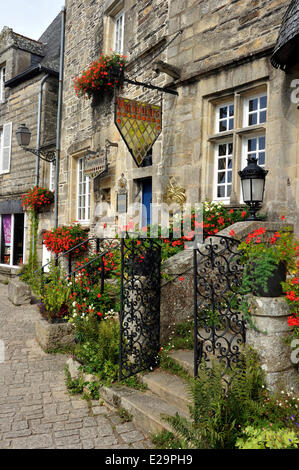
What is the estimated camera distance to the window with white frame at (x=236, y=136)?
5.86m

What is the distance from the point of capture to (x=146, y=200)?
8258mm

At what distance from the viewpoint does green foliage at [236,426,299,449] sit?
7.40 ft

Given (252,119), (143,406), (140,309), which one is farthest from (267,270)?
(252,119)

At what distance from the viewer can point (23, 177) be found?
13352mm

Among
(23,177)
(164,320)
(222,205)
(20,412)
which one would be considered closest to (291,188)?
(222,205)

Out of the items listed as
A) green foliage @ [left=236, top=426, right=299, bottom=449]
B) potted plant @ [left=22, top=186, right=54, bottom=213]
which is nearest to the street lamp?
potted plant @ [left=22, top=186, right=54, bottom=213]

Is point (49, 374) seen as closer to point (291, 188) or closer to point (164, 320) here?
point (164, 320)

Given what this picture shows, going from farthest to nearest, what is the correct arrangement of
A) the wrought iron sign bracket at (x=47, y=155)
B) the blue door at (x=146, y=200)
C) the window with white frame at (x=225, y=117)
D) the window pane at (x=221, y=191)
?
the wrought iron sign bracket at (x=47, y=155), the blue door at (x=146, y=200), the window pane at (x=221, y=191), the window with white frame at (x=225, y=117)

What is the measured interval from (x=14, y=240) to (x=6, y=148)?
3657mm

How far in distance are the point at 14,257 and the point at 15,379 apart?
10.5 meters


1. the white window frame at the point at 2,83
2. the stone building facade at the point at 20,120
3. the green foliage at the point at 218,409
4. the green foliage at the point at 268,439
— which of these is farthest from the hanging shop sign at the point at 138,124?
the white window frame at the point at 2,83

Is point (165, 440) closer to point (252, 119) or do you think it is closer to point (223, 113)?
point (252, 119)

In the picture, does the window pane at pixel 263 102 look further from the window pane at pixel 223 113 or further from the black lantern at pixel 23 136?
the black lantern at pixel 23 136

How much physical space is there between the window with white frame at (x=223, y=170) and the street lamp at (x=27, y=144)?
7.11 m
